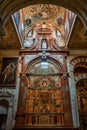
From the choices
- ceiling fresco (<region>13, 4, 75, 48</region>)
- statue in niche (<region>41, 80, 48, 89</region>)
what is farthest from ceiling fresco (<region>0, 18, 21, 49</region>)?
statue in niche (<region>41, 80, 48, 89</region>)

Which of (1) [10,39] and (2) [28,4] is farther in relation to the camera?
(1) [10,39]

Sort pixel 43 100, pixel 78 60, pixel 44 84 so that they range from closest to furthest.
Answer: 1. pixel 43 100
2. pixel 44 84
3. pixel 78 60

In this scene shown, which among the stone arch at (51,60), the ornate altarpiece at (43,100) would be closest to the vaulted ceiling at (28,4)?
the stone arch at (51,60)

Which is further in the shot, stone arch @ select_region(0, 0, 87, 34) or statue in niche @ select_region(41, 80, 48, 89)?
statue in niche @ select_region(41, 80, 48, 89)

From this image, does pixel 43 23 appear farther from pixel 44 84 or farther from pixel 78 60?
pixel 44 84

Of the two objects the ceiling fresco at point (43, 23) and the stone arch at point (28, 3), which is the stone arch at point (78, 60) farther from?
the stone arch at point (28, 3)

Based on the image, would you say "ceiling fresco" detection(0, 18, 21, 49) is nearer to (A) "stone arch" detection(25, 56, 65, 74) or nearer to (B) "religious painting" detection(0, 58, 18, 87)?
(B) "religious painting" detection(0, 58, 18, 87)

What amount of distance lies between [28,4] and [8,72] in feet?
18.9

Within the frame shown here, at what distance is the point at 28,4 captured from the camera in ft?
23.5

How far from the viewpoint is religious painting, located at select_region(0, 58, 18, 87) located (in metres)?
11.0

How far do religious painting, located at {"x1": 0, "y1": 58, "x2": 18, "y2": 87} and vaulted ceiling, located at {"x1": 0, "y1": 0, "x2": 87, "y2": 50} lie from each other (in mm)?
1161

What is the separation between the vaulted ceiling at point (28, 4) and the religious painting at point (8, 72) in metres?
1.16

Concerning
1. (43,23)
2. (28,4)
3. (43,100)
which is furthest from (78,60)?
(28,4)

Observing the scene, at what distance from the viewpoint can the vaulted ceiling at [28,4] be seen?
6.54 metres
